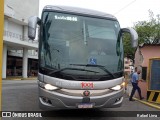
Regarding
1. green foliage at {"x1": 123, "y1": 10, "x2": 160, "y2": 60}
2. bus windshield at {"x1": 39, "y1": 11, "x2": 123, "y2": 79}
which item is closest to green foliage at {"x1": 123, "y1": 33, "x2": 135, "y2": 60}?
green foliage at {"x1": 123, "y1": 10, "x2": 160, "y2": 60}

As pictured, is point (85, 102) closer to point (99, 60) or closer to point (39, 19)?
point (99, 60)

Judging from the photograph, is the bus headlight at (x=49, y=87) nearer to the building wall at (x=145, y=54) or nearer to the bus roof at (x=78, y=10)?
the bus roof at (x=78, y=10)

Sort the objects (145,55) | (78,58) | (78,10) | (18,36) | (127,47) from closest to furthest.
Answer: (78,58) → (78,10) → (145,55) → (18,36) → (127,47)

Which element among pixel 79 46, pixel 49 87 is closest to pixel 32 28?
pixel 79 46

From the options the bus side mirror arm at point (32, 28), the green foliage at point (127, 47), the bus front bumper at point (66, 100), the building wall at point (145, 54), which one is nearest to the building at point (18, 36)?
the green foliage at point (127, 47)

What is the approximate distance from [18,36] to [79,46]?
40.7 m

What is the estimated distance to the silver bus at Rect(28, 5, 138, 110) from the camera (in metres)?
7.56

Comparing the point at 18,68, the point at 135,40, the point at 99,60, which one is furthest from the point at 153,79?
the point at 18,68

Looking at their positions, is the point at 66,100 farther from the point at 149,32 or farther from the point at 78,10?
the point at 149,32

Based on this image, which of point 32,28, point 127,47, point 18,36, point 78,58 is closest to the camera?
point 78,58

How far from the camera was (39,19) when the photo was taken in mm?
8422

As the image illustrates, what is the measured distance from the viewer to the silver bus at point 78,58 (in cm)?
756

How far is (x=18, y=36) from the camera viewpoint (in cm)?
4725

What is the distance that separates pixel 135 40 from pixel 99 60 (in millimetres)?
1390
